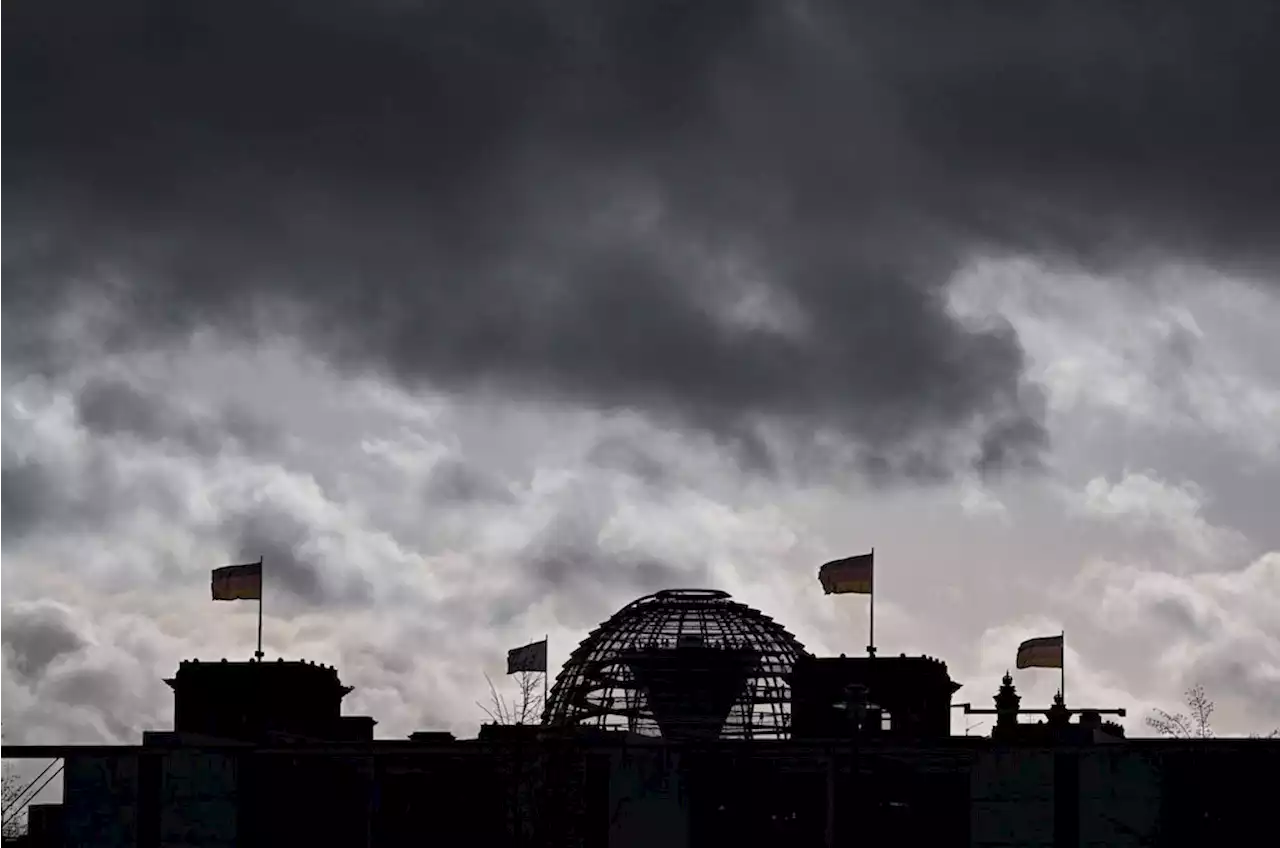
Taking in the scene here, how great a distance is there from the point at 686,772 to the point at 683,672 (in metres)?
14.5

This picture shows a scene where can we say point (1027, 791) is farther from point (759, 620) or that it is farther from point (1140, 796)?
point (759, 620)

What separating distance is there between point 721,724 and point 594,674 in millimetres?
6784

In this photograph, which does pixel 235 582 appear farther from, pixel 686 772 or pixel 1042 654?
pixel 1042 654

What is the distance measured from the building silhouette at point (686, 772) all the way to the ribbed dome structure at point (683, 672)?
0.12 meters

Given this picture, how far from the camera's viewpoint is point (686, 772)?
9794cm

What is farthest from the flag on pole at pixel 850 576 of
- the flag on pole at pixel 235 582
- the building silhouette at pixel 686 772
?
the flag on pole at pixel 235 582

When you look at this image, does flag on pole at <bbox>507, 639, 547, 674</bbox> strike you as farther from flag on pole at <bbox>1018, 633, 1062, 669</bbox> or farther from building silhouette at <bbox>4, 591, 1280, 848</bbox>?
flag on pole at <bbox>1018, 633, 1062, 669</bbox>

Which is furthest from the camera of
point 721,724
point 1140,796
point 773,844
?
point 721,724

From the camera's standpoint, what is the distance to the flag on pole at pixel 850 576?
4166 inches

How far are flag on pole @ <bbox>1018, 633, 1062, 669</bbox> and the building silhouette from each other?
2.49 meters

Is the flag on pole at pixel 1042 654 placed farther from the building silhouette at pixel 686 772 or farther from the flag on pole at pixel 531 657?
the flag on pole at pixel 531 657

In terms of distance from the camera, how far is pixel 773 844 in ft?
335

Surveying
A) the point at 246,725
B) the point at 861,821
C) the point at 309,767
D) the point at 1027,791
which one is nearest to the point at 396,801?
the point at 309,767

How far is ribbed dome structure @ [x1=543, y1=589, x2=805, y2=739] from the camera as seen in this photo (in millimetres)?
112188
